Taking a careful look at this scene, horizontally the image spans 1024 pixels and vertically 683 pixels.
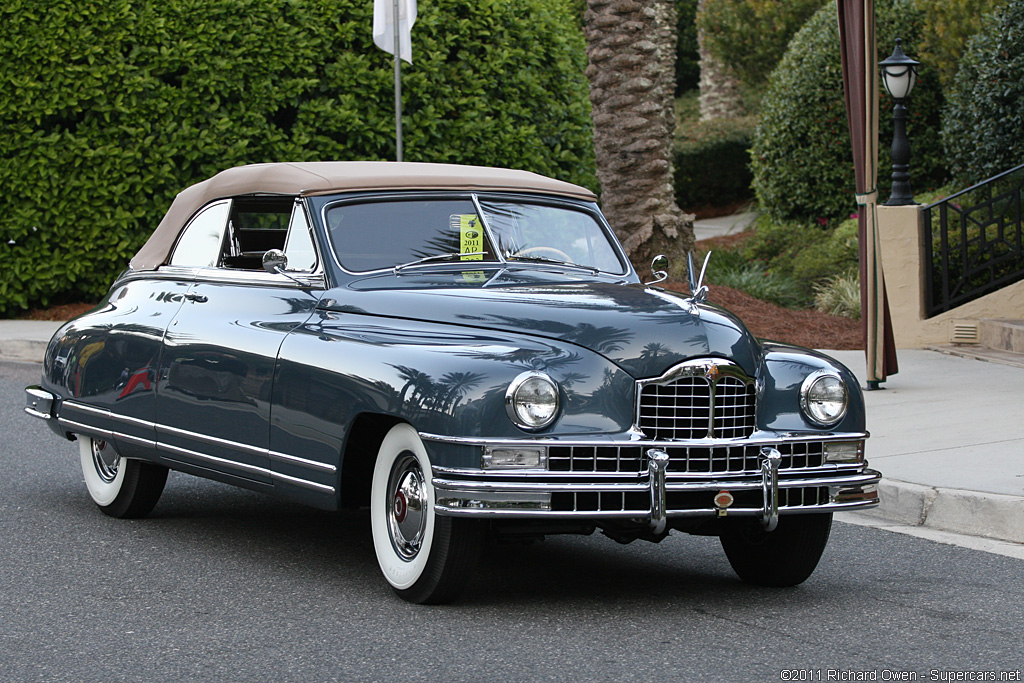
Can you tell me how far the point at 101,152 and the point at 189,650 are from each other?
11.6 metres

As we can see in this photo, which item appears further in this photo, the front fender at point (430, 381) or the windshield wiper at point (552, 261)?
the windshield wiper at point (552, 261)

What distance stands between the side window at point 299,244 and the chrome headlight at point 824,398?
228 centimetres

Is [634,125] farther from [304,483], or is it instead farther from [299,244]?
[304,483]

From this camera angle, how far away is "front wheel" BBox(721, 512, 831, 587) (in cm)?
596

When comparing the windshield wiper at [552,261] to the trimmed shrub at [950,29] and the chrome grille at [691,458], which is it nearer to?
the chrome grille at [691,458]

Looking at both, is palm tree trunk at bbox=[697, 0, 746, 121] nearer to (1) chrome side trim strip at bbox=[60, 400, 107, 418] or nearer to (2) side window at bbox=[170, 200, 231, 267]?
(2) side window at bbox=[170, 200, 231, 267]

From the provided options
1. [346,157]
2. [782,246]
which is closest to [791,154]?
[782,246]

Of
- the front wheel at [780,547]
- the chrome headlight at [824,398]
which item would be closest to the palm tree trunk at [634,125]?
the front wheel at [780,547]

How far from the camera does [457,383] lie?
5250 millimetres

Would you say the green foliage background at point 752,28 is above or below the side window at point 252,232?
above

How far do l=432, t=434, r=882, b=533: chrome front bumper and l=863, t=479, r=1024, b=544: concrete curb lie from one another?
1889 millimetres

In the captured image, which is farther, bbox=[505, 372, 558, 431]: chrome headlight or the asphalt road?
bbox=[505, 372, 558, 431]: chrome headlight

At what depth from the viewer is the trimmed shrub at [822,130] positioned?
66.7 ft

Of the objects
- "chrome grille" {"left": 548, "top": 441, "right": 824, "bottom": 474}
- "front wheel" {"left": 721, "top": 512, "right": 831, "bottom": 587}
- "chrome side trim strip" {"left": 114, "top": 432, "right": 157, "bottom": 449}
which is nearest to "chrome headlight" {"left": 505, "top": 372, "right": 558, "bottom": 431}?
"chrome grille" {"left": 548, "top": 441, "right": 824, "bottom": 474}
